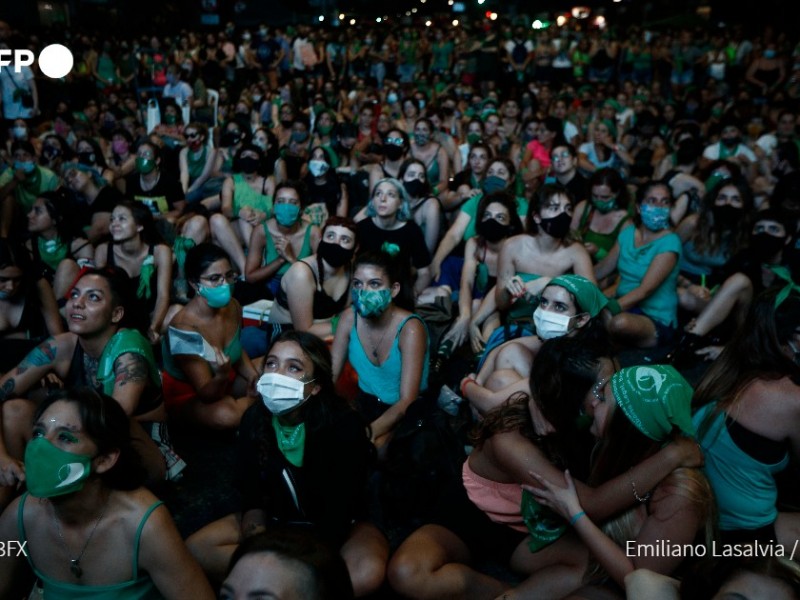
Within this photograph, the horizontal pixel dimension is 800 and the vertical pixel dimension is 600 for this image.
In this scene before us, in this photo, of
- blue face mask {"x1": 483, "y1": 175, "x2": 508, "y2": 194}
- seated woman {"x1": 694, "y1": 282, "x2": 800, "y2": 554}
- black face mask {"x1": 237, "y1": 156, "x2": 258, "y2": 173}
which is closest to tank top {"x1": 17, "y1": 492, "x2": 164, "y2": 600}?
seated woman {"x1": 694, "y1": 282, "x2": 800, "y2": 554}

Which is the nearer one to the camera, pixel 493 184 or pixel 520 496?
pixel 520 496

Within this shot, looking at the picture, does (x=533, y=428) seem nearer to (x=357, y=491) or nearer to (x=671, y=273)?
(x=357, y=491)

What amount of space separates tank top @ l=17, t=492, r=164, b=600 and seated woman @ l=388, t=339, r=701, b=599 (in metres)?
0.93

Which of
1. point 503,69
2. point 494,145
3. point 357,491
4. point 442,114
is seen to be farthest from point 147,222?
point 503,69

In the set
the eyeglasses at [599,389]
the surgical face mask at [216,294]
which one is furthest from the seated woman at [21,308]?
the eyeglasses at [599,389]

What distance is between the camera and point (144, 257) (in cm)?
535

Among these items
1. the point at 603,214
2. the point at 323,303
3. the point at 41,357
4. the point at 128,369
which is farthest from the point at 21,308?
the point at 603,214

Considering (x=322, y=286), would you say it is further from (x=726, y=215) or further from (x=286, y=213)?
(x=726, y=215)

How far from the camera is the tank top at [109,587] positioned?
2.24 meters

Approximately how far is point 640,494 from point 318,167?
5665 millimetres

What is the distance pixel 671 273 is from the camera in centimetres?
518

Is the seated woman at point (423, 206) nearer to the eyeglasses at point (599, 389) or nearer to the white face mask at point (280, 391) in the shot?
the white face mask at point (280, 391)

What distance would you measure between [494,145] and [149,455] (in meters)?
7.03

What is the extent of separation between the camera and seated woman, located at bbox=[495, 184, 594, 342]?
4664mm
